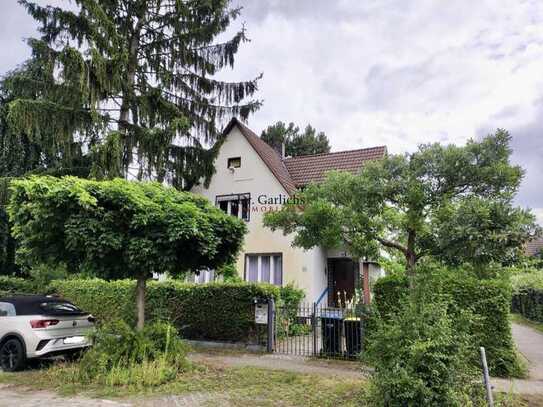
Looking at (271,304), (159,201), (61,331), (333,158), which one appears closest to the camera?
(159,201)

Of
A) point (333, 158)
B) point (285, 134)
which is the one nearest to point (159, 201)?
point (333, 158)

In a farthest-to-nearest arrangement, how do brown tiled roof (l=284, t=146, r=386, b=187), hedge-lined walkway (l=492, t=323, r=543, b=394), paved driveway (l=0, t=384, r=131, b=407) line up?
brown tiled roof (l=284, t=146, r=386, b=187) < hedge-lined walkway (l=492, t=323, r=543, b=394) < paved driveway (l=0, t=384, r=131, b=407)

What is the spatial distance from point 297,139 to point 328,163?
16827 mm

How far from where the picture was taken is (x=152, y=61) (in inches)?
618

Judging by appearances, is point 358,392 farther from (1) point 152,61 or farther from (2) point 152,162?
(1) point 152,61

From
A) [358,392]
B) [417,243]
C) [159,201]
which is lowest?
[358,392]

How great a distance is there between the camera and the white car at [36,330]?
8.03 m

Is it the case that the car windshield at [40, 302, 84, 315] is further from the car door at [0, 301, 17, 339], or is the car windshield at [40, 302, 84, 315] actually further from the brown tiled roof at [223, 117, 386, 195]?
the brown tiled roof at [223, 117, 386, 195]

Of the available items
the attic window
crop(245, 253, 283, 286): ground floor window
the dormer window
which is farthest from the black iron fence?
the attic window

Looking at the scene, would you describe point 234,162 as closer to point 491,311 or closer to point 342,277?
point 342,277

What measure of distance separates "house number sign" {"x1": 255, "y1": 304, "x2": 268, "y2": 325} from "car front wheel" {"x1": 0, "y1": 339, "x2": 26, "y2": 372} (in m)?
5.40

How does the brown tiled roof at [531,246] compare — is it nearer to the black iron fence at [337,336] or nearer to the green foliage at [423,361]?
the green foliage at [423,361]

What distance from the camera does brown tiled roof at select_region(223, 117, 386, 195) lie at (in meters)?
17.2

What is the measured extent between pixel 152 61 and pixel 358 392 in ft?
47.0
